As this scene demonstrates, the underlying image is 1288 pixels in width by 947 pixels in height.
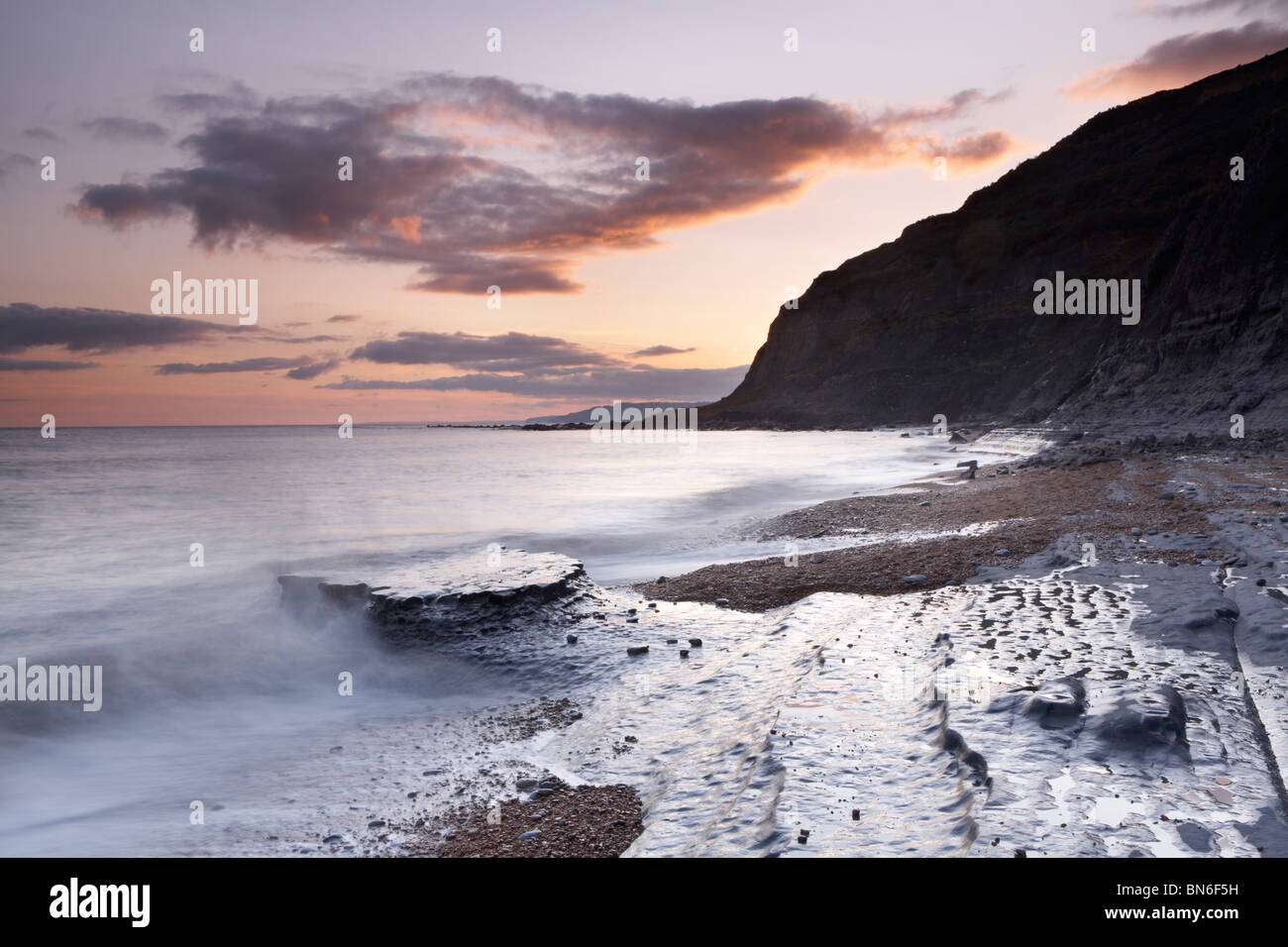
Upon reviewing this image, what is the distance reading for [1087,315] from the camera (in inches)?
3135

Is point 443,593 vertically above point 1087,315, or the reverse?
point 1087,315

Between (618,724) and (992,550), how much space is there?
23.2ft

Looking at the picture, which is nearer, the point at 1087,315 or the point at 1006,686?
the point at 1006,686

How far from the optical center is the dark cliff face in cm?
3203

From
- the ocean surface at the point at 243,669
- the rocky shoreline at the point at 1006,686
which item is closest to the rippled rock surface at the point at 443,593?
the ocean surface at the point at 243,669

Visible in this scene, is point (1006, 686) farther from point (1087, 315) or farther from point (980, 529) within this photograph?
point (1087, 315)

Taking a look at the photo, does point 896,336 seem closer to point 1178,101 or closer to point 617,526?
point 1178,101

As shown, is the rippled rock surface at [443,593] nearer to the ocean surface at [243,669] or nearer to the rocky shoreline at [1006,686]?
the ocean surface at [243,669]

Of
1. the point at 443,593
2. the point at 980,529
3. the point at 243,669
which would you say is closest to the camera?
the point at 243,669

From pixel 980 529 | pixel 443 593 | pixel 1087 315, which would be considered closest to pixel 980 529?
pixel 980 529

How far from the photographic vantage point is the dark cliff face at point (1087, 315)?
32031mm
